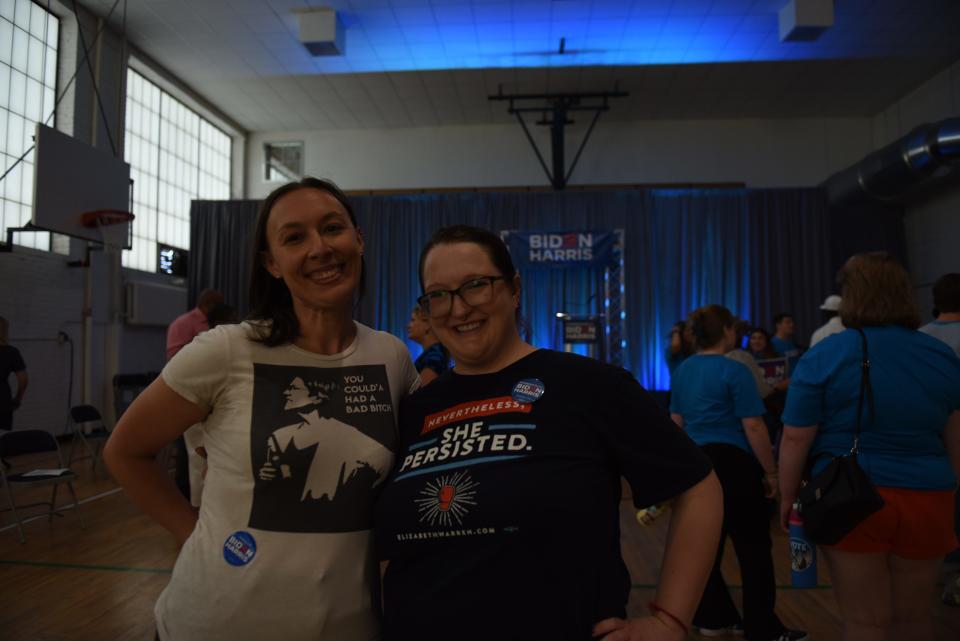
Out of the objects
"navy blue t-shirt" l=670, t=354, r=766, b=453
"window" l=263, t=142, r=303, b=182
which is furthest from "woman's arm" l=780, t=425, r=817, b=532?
"window" l=263, t=142, r=303, b=182

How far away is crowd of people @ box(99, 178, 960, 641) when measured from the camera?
100 centimetres

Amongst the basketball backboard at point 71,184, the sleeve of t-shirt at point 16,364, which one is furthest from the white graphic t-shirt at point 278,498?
the basketball backboard at point 71,184

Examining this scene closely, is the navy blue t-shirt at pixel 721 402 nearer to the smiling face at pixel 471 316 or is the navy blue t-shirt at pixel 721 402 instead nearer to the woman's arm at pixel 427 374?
the woman's arm at pixel 427 374

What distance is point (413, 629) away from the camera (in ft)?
3.34

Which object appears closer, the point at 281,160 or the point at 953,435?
the point at 953,435

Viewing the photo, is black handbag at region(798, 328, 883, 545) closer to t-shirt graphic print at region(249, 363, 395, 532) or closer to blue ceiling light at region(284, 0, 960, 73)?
t-shirt graphic print at region(249, 363, 395, 532)

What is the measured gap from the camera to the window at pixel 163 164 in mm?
9805

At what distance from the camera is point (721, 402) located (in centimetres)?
289

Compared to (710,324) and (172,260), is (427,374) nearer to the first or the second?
(710,324)

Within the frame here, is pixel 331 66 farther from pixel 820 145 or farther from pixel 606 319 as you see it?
pixel 820 145

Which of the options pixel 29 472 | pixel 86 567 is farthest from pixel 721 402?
pixel 29 472

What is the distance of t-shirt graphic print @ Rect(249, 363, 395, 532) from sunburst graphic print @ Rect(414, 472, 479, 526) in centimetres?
15

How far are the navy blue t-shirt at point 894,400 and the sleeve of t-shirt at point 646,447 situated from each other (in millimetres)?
1091

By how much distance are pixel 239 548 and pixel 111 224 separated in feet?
24.8
